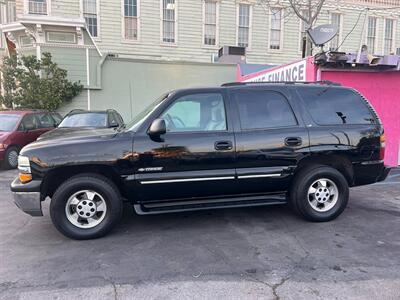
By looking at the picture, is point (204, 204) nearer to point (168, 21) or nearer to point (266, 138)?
point (266, 138)

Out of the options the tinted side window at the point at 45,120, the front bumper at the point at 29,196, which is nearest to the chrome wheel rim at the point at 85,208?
the front bumper at the point at 29,196

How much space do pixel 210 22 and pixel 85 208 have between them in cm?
1729

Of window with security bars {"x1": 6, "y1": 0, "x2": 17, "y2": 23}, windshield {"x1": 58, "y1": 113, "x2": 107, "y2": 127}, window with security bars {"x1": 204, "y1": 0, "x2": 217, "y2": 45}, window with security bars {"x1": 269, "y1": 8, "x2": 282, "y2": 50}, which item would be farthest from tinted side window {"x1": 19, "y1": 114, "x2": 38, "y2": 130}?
window with security bars {"x1": 6, "y1": 0, "x2": 17, "y2": 23}

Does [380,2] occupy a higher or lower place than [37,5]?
higher

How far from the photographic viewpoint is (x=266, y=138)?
4547 millimetres

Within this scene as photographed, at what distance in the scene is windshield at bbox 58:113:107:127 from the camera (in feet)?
30.3

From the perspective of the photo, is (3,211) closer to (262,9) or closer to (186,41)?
(186,41)

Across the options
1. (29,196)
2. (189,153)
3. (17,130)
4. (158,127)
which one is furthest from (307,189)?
(17,130)

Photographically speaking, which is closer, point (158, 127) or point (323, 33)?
point (158, 127)

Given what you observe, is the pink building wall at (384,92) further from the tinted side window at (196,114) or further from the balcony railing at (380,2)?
the balcony railing at (380,2)

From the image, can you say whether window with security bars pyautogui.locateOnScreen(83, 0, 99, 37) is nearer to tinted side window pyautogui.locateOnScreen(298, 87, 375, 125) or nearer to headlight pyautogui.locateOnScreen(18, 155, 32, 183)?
headlight pyautogui.locateOnScreen(18, 155, 32, 183)

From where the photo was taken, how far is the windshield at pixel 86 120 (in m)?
9.24

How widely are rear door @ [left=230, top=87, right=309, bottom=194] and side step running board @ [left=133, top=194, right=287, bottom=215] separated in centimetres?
12

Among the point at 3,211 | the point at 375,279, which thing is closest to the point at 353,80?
the point at 375,279
